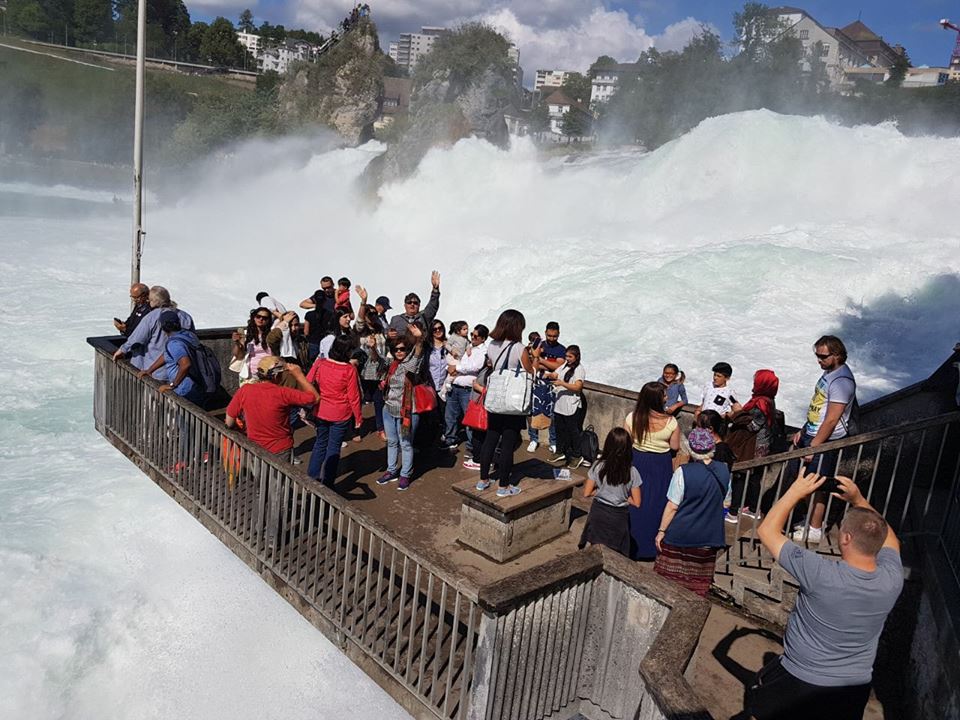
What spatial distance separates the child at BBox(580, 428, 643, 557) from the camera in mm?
5480

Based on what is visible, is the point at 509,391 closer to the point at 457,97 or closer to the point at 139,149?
the point at 139,149

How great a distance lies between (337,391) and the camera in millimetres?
7168

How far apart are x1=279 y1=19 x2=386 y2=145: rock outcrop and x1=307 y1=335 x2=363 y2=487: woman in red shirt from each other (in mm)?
68599

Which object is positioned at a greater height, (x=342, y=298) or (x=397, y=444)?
(x=342, y=298)

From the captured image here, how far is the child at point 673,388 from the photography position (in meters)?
8.34

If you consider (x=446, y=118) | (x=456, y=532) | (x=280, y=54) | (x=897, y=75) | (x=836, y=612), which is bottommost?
(x=456, y=532)

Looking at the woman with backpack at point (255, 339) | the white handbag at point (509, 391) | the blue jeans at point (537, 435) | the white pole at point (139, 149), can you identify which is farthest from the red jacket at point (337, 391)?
the white pole at point (139, 149)

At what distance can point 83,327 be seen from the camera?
2303cm

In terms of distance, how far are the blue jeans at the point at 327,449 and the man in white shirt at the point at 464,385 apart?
1.46m

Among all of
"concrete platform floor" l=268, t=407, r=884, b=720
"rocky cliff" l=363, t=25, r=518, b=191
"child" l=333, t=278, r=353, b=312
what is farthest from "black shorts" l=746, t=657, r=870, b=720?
"rocky cliff" l=363, t=25, r=518, b=191

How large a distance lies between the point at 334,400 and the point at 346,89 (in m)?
70.2

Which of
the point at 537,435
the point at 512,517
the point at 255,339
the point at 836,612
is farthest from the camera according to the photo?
the point at 537,435

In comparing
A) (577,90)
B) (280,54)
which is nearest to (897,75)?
(577,90)

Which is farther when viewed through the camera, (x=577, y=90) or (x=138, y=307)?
(x=577, y=90)
